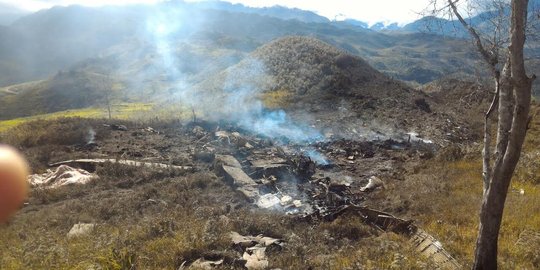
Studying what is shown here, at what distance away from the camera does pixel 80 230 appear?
31.2ft

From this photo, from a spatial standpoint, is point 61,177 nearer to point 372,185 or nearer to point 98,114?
point 372,185

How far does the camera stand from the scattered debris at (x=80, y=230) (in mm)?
9188

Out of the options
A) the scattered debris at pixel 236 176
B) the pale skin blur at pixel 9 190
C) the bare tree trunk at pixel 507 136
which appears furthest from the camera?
the scattered debris at pixel 236 176

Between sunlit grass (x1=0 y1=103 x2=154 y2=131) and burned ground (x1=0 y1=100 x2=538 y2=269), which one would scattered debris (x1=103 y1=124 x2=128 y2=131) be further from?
sunlit grass (x1=0 y1=103 x2=154 y2=131)

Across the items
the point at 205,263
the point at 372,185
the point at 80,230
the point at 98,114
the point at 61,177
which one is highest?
the point at 205,263

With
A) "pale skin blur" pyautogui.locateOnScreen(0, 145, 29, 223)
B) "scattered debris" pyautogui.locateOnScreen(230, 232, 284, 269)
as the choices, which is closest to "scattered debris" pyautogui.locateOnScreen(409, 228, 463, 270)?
"scattered debris" pyautogui.locateOnScreen(230, 232, 284, 269)

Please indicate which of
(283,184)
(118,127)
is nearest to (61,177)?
(283,184)

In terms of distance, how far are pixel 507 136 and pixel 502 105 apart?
447 mm

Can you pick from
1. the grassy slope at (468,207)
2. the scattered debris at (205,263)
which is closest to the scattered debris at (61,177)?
the scattered debris at (205,263)

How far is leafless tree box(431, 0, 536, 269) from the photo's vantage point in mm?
4945

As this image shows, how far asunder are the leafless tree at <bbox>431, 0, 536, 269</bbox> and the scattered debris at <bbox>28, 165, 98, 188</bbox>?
1397cm

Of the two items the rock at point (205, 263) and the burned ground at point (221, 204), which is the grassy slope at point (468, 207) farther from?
the rock at point (205, 263)

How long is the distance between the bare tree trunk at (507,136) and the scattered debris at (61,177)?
14.0 m

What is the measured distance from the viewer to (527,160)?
14469mm
